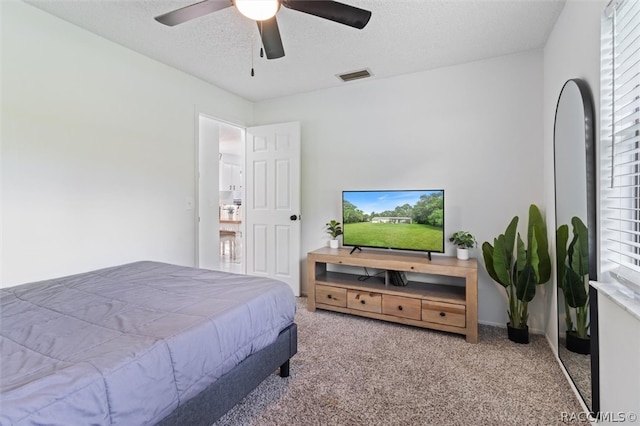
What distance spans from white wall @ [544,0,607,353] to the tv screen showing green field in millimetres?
919

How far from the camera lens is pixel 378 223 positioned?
3225mm

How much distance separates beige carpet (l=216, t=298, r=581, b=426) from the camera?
1688 millimetres

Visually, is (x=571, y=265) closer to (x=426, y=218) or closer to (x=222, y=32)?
(x=426, y=218)

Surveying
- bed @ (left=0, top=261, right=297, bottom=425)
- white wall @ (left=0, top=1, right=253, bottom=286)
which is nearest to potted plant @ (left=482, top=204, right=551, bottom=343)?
bed @ (left=0, top=261, right=297, bottom=425)

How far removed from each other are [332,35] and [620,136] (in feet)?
6.71

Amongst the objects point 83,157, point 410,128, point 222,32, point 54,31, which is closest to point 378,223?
point 410,128

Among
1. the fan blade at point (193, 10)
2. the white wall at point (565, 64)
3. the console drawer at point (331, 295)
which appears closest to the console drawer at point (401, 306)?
the console drawer at point (331, 295)

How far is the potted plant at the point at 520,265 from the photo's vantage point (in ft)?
7.93

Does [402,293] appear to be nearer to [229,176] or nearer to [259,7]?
[259,7]

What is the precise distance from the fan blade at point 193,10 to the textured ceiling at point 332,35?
423 mm

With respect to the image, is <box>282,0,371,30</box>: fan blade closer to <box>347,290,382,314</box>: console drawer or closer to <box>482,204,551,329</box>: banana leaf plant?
<box>482,204,551,329</box>: banana leaf plant

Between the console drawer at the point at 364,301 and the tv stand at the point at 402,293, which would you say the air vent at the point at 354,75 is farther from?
the console drawer at the point at 364,301

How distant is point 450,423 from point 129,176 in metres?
3.12

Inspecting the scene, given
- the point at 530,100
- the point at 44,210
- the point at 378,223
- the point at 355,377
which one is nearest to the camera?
the point at 355,377
